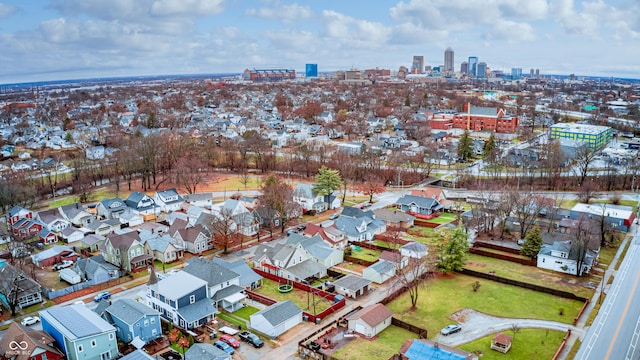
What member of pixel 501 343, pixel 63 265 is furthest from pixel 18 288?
pixel 501 343

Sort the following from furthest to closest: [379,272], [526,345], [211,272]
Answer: [379,272], [211,272], [526,345]

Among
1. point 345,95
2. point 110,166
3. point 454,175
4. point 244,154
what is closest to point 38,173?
point 110,166

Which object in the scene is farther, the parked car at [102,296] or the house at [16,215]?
the house at [16,215]

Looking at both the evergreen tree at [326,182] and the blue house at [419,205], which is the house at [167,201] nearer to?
the evergreen tree at [326,182]

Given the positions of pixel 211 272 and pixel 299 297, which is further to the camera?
pixel 299 297

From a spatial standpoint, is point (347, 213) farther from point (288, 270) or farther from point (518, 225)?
point (518, 225)

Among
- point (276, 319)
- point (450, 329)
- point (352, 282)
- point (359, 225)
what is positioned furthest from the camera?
point (359, 225)

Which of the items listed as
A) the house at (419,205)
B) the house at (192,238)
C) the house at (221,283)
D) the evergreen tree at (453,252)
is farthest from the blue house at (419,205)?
the house at (221,283)

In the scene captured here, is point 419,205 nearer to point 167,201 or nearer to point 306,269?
point 306,269
